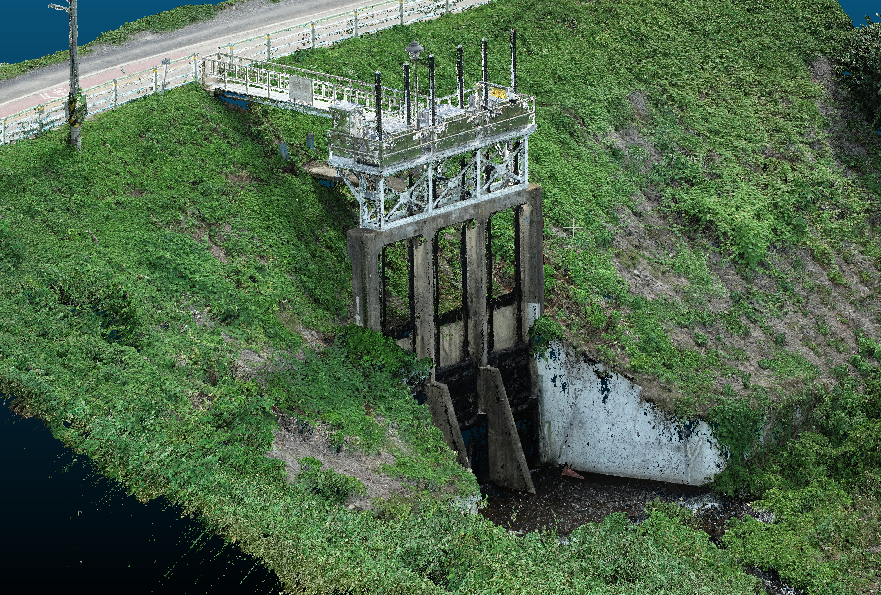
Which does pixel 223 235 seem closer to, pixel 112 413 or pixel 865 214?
pixel 112 413

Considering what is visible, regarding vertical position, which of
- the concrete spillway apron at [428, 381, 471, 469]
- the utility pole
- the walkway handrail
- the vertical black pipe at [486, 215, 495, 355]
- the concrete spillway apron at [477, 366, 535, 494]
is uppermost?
the utility pole

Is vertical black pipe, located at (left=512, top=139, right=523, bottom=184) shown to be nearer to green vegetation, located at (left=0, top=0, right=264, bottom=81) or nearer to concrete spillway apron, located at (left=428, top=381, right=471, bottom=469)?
concrete spillway apron, located at (left=428, top=381, right=471, bottom=469)

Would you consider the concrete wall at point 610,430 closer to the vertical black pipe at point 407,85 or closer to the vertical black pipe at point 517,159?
the vertical black pipe at point 517,159

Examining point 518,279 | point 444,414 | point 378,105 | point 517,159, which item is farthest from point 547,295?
point 378,105

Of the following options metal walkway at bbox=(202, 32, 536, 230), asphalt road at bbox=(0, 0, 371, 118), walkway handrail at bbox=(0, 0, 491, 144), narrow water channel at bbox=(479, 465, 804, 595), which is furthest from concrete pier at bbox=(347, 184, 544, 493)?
asphalt road at bbox=(0, 0, 371, 118)

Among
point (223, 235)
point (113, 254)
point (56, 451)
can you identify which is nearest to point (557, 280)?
point (223, 235)

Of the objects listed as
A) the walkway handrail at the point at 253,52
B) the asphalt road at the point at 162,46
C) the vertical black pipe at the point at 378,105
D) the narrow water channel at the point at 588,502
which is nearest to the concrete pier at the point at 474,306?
the narrow water channel at the point at 588,502
